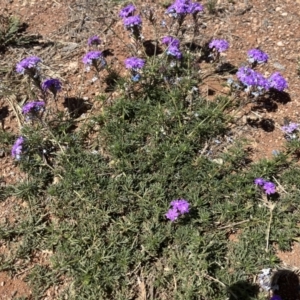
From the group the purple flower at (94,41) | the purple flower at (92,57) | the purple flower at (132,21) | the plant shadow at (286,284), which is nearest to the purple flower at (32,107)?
the purple flower at (92,57)

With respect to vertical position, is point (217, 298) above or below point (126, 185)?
below

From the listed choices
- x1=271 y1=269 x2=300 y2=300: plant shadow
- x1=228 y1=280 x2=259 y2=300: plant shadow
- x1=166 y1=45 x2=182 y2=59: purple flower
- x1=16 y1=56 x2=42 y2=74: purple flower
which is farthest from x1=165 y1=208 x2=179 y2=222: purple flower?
x1=16 y1=56 x2=42 y2=74: purple flower

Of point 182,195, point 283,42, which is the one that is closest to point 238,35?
point 283,42

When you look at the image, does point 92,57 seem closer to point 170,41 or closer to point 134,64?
point 134,64

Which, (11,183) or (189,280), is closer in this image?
(189,280)

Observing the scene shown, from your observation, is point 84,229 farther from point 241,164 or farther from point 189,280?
point 241,164

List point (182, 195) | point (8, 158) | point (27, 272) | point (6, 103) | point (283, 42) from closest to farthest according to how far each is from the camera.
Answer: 1. point (27, 272)
2. point (182, 195)
3. point (8, 158)
4. point (6, 103)
5. point (283, 42)

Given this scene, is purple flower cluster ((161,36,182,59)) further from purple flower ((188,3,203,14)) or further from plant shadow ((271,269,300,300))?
plant shadow ((271,269,300,300))

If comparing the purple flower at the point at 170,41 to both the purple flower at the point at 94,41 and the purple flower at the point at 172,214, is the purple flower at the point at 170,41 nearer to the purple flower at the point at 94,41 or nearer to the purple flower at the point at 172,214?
the purple flower at the point at 94,41
